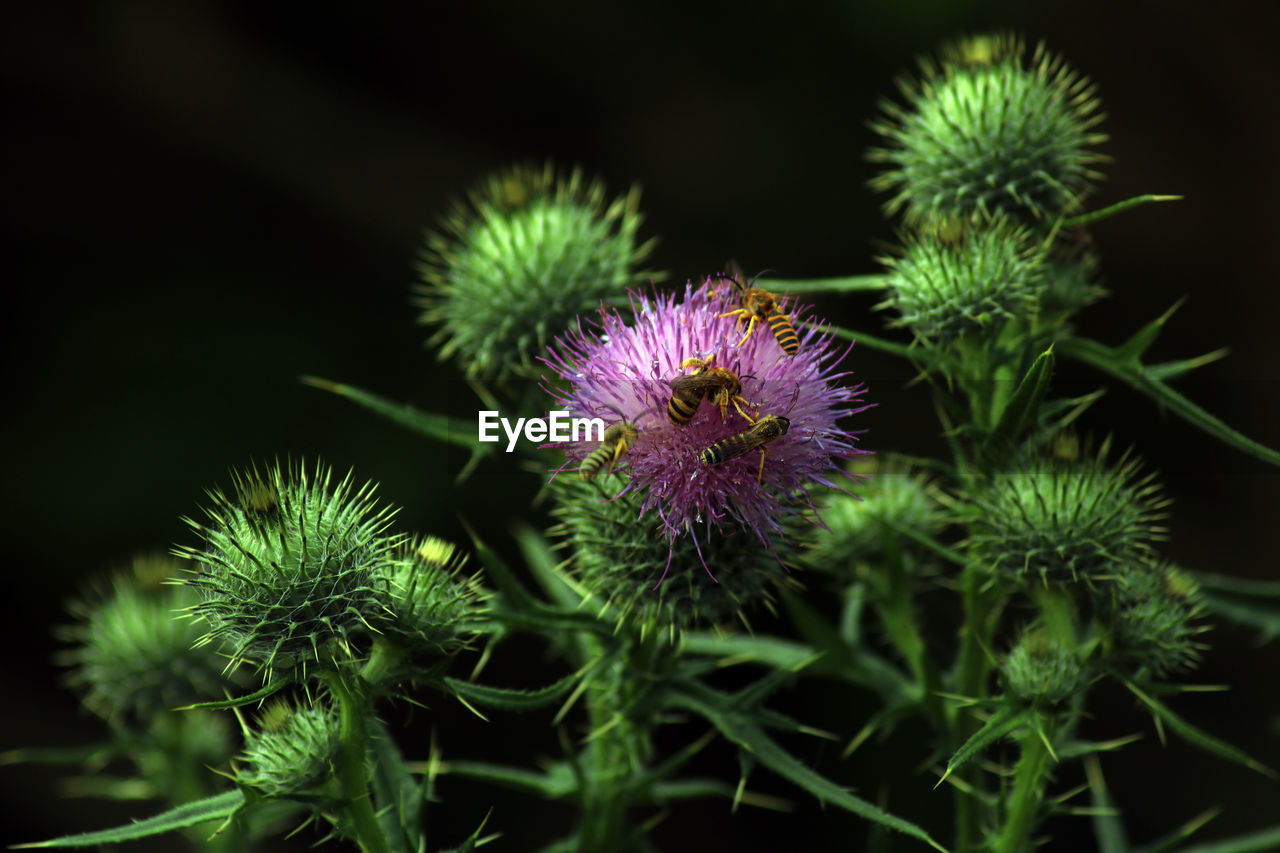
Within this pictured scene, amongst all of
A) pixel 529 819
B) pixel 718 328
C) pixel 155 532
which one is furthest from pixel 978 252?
pixel 155 532

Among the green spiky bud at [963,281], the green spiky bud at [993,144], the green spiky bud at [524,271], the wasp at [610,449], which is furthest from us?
the green spiky bud at [524,271]

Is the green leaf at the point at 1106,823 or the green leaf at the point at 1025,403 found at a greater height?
the green leaf at the point at 1025,403

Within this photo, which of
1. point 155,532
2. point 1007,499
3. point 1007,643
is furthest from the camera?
point 155,532

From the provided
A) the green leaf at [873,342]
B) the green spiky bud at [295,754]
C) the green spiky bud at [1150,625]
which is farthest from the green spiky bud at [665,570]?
the green spiky bud at [1150,625]

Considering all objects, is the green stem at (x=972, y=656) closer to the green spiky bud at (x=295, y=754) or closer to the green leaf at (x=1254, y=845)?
the green leaf at (x=1254, y=845)

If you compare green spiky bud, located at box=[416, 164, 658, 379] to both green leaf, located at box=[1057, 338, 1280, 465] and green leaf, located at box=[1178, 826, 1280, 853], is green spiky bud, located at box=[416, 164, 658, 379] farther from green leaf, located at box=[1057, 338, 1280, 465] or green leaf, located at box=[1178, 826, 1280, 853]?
green leaf, located at box=[1178, 826, 1280, 853]

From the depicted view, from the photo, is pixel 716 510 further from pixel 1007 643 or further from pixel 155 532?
pixel 155 532

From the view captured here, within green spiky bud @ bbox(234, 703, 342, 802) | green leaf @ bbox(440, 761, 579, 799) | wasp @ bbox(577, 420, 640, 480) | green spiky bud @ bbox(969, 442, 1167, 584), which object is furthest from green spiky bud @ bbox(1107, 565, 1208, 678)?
green spiky bud @ bbox(234, 703, 342, 802)
